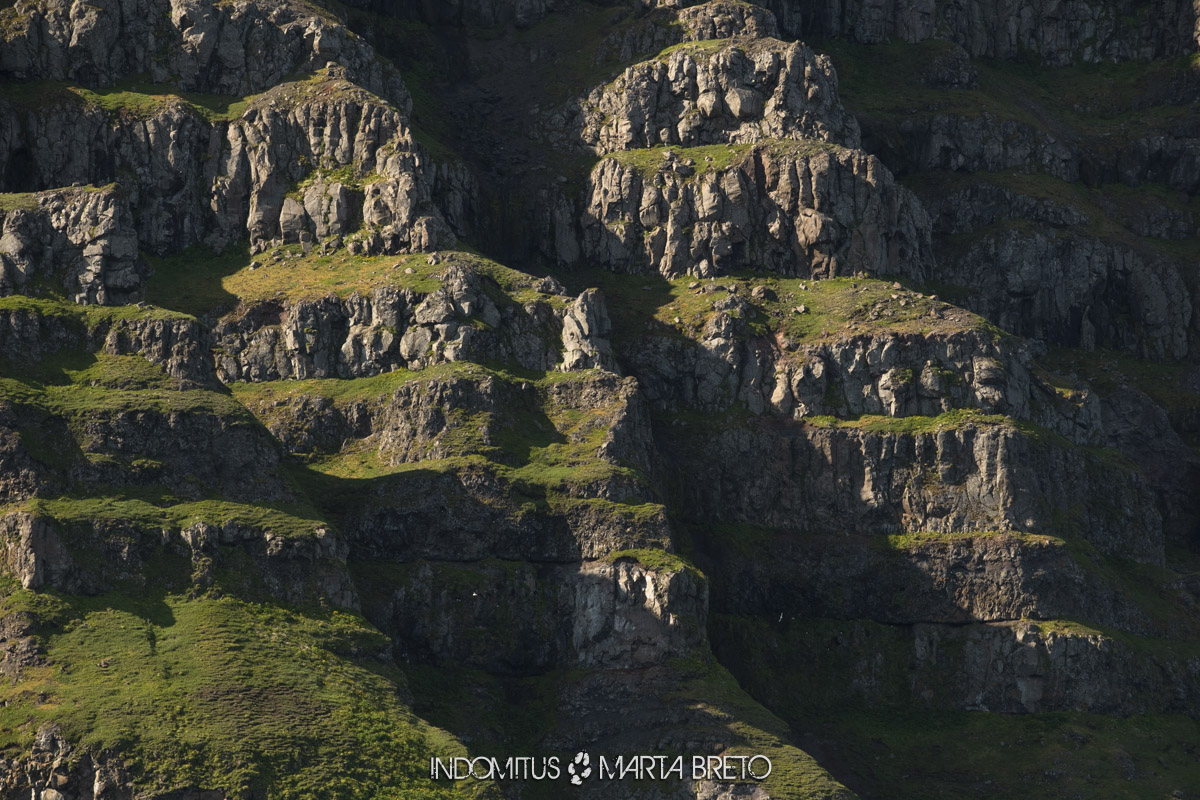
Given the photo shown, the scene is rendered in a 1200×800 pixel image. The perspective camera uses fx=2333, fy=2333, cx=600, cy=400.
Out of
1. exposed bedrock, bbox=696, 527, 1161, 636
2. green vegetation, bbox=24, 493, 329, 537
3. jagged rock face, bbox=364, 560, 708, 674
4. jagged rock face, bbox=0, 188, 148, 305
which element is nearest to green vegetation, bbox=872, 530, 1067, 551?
exposed bedrock, bbox=696, 527, 1161, 636

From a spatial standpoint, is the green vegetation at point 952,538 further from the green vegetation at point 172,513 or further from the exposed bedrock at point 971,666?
the green vegetation at point 172,513

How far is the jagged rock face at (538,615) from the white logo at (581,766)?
972 cm

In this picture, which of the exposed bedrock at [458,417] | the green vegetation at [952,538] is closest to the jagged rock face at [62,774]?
the exposed bedrock at [458,417]

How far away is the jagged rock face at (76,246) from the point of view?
182875 millimetres

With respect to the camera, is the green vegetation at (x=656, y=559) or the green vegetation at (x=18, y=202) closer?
the green vegetation at (x=656, y=559)

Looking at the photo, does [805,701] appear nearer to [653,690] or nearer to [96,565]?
[653,690]

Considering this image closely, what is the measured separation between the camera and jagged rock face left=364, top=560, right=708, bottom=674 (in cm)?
17488

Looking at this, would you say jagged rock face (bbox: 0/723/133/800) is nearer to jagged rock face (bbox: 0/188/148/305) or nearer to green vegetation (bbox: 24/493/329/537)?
green vegetation (bbox: 24/493/329/537)

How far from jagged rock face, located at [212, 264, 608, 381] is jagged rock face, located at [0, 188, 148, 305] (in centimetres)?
1207

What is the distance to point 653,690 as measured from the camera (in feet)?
561

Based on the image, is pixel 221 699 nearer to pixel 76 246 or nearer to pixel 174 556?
pixel 174 556

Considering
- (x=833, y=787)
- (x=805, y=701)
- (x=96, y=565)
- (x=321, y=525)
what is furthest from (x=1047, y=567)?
(x=96, y=565)

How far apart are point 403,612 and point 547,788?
62.1 feet

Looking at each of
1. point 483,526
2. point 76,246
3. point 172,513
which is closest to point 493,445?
point 483,526
